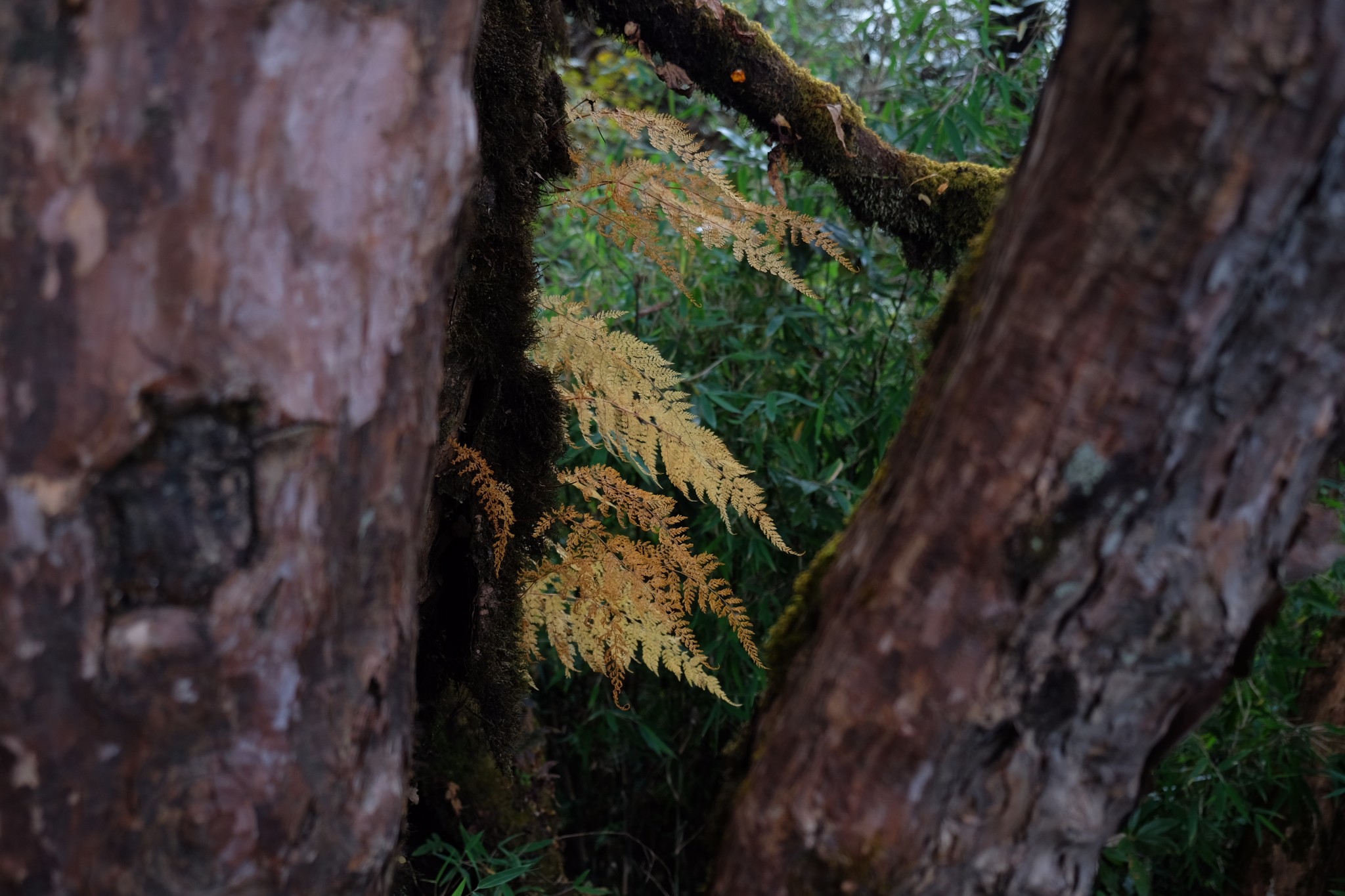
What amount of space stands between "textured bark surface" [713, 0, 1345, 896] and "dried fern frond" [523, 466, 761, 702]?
84cm

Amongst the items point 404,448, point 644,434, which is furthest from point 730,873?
point 644,434

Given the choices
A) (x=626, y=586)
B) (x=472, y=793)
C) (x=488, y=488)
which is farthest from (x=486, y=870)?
(x=488, y=488)

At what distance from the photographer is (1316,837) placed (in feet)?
7.25

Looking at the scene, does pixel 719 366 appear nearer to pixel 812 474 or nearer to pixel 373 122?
pixel 812 474

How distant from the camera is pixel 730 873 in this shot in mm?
851

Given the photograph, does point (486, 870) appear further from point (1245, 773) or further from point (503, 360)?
point (1245, 773)

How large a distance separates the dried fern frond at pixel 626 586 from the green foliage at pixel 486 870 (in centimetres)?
37

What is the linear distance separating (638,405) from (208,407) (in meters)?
1.12

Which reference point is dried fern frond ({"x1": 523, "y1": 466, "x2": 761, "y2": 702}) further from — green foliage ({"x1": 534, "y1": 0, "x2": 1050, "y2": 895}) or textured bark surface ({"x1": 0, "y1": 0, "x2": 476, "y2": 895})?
textured bark surface ({"x1": 0, "y1": 0, "x2": 476, "y2": 895})

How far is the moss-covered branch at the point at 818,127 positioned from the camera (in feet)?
5.94

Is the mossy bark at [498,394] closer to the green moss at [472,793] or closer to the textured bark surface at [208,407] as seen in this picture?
the green moss at [472,793]

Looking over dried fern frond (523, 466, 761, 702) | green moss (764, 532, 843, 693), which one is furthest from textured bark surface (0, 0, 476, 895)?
dried fern frond (523, 466, 761, 702)

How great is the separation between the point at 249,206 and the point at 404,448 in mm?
228

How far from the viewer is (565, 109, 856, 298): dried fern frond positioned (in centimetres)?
173
